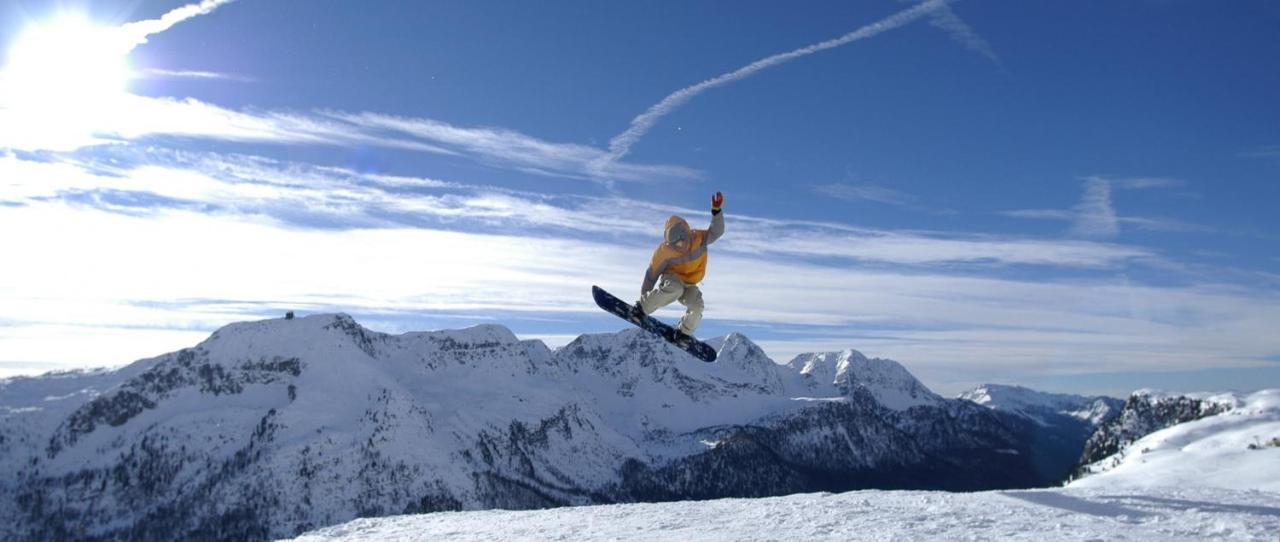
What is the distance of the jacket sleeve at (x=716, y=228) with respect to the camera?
822 inches

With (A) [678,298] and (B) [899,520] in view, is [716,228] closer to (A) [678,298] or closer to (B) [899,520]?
(A) [678,298]

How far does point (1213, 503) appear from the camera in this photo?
802 inches

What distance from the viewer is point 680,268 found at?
2161 centimetres

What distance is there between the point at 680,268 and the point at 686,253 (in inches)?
24.3

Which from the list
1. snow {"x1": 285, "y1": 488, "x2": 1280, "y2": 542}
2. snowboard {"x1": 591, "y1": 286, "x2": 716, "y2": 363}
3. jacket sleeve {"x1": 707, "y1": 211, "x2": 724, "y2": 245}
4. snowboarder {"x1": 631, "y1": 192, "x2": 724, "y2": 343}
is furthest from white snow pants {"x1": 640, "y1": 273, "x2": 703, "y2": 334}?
snow {"x1": 285, "y1": 488, "x2": 1280, "y2": 542}

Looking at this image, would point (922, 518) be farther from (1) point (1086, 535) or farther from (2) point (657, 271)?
(2) point (657, 271)

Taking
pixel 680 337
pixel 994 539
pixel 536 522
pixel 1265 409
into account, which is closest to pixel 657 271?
pixel 680 337

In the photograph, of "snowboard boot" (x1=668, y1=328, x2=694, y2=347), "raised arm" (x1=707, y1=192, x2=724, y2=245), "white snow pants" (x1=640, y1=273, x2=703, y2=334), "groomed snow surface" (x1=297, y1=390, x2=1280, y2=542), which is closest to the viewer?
"groomed snow surface" (x1=297, y1=390, x2=1280, y2=542)

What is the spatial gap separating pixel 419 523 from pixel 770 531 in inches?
481

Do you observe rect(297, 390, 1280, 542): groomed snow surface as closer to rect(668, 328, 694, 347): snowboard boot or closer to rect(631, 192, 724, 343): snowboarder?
rect(668, 328, 694, 347): snowboard boot

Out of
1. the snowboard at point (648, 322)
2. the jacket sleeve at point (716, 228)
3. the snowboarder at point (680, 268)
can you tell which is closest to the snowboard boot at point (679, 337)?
the snowboard at point (648, 322)

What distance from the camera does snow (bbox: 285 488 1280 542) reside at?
680 inches

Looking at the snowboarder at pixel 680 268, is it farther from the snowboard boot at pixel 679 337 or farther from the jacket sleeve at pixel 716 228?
the snowboard boot at pixel 679 337

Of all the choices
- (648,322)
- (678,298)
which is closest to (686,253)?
(678,298)
